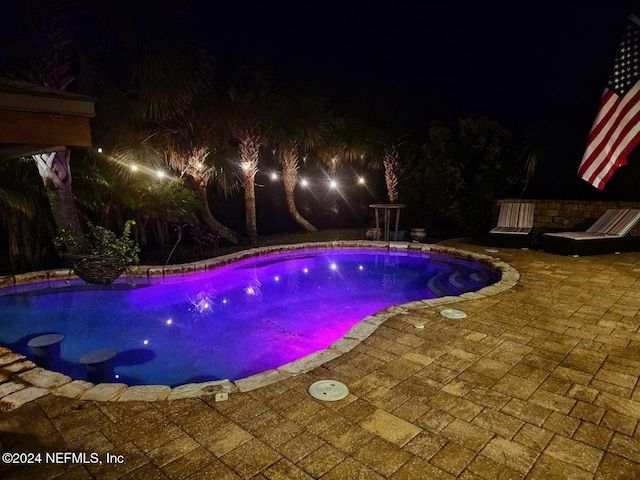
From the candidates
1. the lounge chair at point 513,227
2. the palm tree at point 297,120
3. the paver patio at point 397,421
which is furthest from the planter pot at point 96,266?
the lounge chair at point 513,227

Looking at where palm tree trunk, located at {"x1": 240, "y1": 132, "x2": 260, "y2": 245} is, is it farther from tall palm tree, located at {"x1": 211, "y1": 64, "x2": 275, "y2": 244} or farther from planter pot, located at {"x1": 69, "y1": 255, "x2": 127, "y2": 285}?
planter pot, located at {"x1": 69, "y1": 255, "x2": 127, "y2": 285}

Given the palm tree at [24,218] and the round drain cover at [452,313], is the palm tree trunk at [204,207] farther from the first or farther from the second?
the round drain cover at [452,313]

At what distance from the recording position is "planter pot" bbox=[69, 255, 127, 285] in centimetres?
681

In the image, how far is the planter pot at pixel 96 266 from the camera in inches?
268

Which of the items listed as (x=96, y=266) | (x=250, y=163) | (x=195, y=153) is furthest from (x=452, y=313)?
(x=195, y=153)

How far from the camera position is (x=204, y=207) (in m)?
12.1

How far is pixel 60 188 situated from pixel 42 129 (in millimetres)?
7046

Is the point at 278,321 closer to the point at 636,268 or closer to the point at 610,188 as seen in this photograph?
the point at 636,268

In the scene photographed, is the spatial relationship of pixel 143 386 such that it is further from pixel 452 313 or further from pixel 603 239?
pixel 603 239

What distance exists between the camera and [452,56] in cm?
2258

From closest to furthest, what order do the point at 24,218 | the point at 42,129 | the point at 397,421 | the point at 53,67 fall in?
the point at 42,129 < the point at 397,421 < the point at 53,67 < the point at 24,218

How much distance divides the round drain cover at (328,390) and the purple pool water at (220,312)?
6.18ft

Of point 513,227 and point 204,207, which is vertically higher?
point 204,207

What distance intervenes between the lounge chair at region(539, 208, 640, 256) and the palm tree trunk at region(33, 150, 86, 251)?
10894mm
